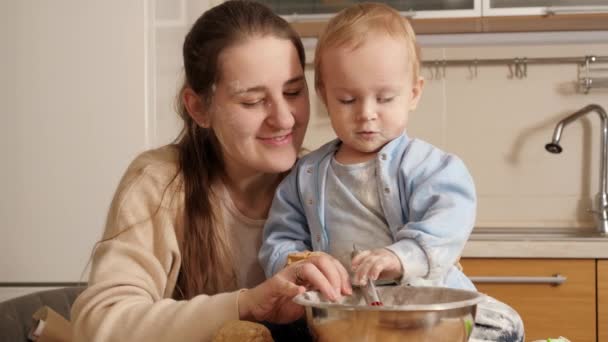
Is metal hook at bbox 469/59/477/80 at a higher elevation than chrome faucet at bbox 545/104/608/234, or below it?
higher

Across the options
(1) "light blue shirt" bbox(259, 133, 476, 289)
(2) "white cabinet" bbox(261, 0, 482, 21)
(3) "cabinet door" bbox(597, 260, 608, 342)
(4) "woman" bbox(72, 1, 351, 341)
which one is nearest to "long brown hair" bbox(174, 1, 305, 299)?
(4) "woman" bbox(72, 1, 351, 341)

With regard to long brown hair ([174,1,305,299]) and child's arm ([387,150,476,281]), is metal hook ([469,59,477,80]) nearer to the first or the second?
long brown hair ([174,1,305,299])

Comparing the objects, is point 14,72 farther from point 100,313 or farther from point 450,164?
point 450,164

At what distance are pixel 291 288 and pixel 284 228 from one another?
1.09ft

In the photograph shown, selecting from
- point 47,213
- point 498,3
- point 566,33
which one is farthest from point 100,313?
point 566,33

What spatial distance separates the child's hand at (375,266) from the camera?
95 cm

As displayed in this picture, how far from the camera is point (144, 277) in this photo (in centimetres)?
130

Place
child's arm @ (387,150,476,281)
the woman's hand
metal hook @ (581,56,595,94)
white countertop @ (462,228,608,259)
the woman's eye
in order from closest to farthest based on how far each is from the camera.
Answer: the woman's hand
child's arm @ (387,150,476,281)
the woman's eye
white countertop @ (462,228,608,259)
metal hook @ (581,56,595,94)

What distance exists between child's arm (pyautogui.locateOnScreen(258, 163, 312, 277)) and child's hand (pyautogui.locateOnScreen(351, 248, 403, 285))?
0.25m

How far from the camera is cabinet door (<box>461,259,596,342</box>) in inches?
99.7

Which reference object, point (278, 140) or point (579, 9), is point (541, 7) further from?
point (278, 140)

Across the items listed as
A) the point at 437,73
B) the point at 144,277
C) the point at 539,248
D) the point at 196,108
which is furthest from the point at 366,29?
the point at 437,73

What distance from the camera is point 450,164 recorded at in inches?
47.3

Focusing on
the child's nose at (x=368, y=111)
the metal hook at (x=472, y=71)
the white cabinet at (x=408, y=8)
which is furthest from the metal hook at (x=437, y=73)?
the child's nose at (x=368, y=111)
